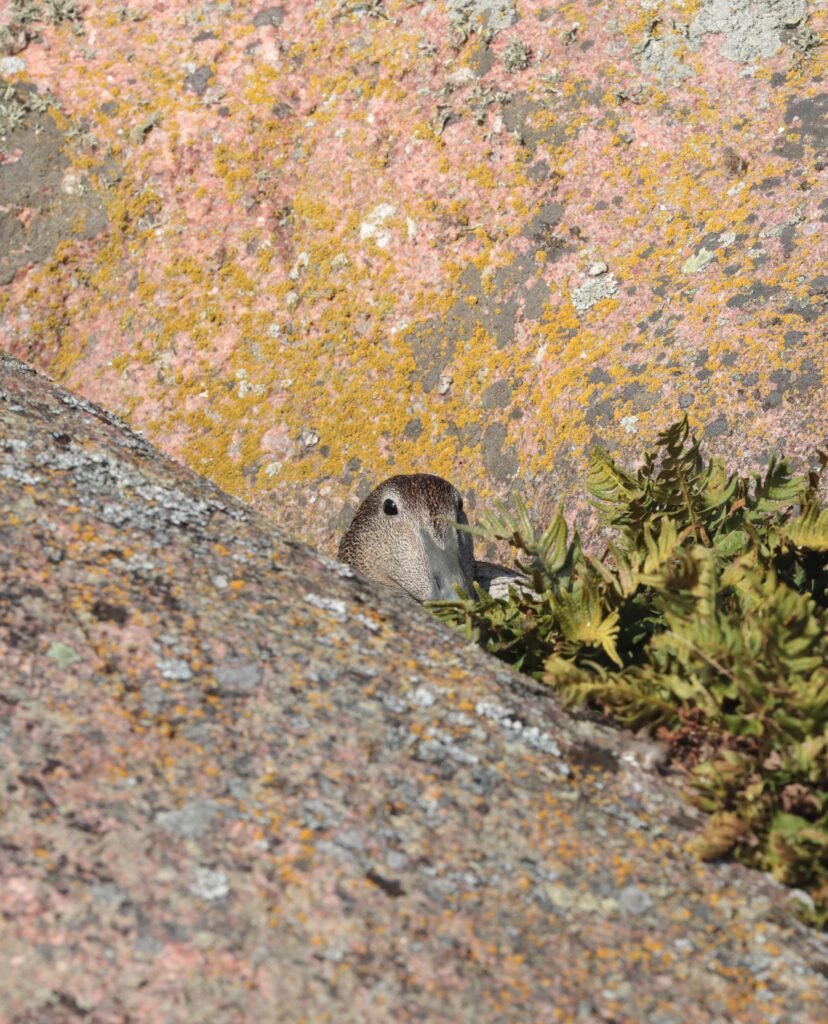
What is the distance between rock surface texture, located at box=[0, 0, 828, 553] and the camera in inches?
250

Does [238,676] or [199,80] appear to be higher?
[199,80]

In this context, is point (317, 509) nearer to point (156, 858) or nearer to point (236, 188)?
point (236, 188)

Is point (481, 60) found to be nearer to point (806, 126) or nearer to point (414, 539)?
point (806, 126)

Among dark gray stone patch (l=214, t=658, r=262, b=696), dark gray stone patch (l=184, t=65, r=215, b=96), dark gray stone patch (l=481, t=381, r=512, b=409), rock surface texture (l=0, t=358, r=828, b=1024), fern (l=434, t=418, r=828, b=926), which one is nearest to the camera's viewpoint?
rock surface texture (l=0, t=358, r=828, b=1024)

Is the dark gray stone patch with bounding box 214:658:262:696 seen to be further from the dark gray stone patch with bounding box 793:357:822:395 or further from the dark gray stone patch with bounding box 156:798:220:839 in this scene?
the dark gray stone patch with bounding box 793:357:822:395

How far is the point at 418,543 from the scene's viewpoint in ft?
21.3

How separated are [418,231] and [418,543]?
6.93 feet

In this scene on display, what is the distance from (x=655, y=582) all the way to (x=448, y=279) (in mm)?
4064

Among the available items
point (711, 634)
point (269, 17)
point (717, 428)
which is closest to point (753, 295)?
point (717, 428)

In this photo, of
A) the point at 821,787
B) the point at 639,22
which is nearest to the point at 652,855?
the point at 821,787

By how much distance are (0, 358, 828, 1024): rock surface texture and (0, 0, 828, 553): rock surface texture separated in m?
3.17

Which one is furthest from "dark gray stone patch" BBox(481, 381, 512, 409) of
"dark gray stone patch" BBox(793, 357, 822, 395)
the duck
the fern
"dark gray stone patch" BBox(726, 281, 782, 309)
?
the fern

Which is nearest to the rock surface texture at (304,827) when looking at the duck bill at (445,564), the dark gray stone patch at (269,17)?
the duck bill at (445,564)

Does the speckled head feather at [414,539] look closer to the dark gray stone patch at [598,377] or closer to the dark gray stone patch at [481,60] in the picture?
the dark gray stone patch at [598,377]
